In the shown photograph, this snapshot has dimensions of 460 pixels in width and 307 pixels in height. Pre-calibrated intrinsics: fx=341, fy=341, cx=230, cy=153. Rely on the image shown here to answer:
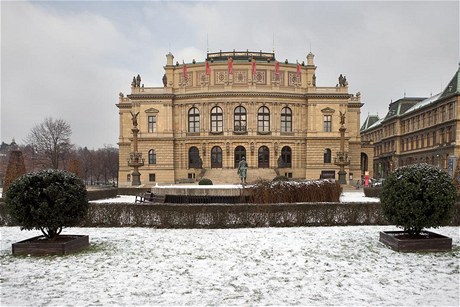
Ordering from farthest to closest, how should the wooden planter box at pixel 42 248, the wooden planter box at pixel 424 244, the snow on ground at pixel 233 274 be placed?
the wooden planter box at pixel 424 244 < the wooden planter box at pixel 42 248 < the snow on ground at pixel 233 274

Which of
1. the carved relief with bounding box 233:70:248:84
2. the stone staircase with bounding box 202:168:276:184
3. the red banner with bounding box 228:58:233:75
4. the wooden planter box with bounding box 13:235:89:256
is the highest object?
the red banner with bounding box 228:58:233:75

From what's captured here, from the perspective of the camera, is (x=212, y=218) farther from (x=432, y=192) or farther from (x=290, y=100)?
(x=290, y=100)

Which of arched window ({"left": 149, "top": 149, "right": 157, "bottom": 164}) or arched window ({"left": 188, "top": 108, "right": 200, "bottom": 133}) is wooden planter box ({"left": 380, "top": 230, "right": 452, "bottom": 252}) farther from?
arched window ({"left": 149, "top": 149, "right": 157, "bottom": 164})

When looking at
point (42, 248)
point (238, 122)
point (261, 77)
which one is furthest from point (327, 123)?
point (42, 248)

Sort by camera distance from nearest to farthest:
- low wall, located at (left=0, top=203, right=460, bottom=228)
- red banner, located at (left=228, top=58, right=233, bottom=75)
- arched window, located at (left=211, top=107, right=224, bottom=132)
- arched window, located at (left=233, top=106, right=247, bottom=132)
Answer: low wall, located at (left=0, top=203, right=460, bottom=228) < red banner, located at (left=228, top=58, right=233, bottom=75) < arched window, located at (left=233, top=106, right=247, bottom=132) < arched window, located at (left=211, top=107, right=224, bottom=132)

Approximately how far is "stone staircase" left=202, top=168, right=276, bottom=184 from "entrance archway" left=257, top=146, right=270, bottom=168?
1.43 m

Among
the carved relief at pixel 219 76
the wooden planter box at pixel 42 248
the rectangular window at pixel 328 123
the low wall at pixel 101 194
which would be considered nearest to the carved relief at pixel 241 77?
the carved relief at pixel 219 76

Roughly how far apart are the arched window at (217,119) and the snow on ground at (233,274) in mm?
42120

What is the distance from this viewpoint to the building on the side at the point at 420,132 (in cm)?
5684

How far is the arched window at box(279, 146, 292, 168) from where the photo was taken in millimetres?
53938

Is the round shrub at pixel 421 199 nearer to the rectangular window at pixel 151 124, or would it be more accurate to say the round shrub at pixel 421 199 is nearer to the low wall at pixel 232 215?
the low wall at pixel 232 215

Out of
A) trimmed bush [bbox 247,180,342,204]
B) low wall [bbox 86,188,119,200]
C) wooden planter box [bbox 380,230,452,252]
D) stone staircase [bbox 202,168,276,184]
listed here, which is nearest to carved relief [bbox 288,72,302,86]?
stone staircase [bbox 202,168,276,184]

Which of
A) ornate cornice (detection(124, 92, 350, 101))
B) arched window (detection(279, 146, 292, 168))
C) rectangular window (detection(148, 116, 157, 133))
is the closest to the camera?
ornate cornice (detection(124, 92, 350, 101))

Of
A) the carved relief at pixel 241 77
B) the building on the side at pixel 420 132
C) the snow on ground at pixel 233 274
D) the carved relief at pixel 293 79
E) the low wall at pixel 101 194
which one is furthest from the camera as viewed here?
the building on the side at pixel 420 132
